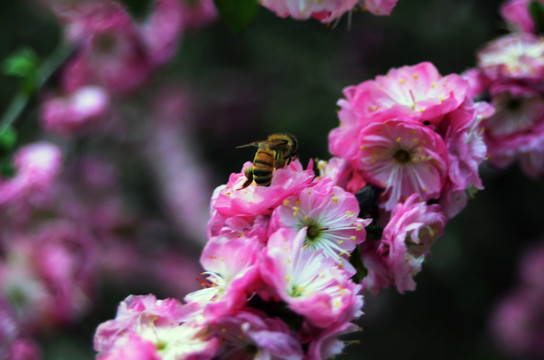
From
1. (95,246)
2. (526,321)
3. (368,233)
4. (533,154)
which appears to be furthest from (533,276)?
(368,233)

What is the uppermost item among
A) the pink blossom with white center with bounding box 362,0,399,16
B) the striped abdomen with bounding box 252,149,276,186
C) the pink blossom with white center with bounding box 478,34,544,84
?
the pink blossom with white center with bounding box 362,0,399,16

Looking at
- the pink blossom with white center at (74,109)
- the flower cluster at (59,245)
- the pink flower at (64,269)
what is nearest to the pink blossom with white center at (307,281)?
the flower cluster at (59,245)

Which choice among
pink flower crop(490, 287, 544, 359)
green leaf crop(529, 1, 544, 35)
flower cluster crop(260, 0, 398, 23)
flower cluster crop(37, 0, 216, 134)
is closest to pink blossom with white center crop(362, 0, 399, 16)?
flower cluster crop(260, 0, 398, 23)

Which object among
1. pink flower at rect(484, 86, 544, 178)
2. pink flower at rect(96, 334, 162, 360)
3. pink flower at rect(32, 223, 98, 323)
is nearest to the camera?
pink flower at rect(96, 334, 162, 360)

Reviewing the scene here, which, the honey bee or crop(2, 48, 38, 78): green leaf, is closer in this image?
the honey bee

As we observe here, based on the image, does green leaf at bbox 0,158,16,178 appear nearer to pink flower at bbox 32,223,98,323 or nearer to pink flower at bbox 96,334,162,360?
pink flower at bbox 32,223,98,323

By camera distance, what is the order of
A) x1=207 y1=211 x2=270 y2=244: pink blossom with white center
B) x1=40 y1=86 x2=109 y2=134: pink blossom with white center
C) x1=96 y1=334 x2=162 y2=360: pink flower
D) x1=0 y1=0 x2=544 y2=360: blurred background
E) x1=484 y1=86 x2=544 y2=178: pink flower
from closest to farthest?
x1=96 y1=334 x2=162 y2=360: pink flower, x1=207 y1=211 x2=270 y2=244: pink blossom with white center, x1=484 y1=86 x2=544 y2=178: pink flower, x1=40 y1=86 x2=109 y2=134: pink blossom with white center, x1=0 y1=0 x2=544 y2=360: blurred background

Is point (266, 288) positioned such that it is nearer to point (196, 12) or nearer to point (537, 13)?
point (537, 13)
